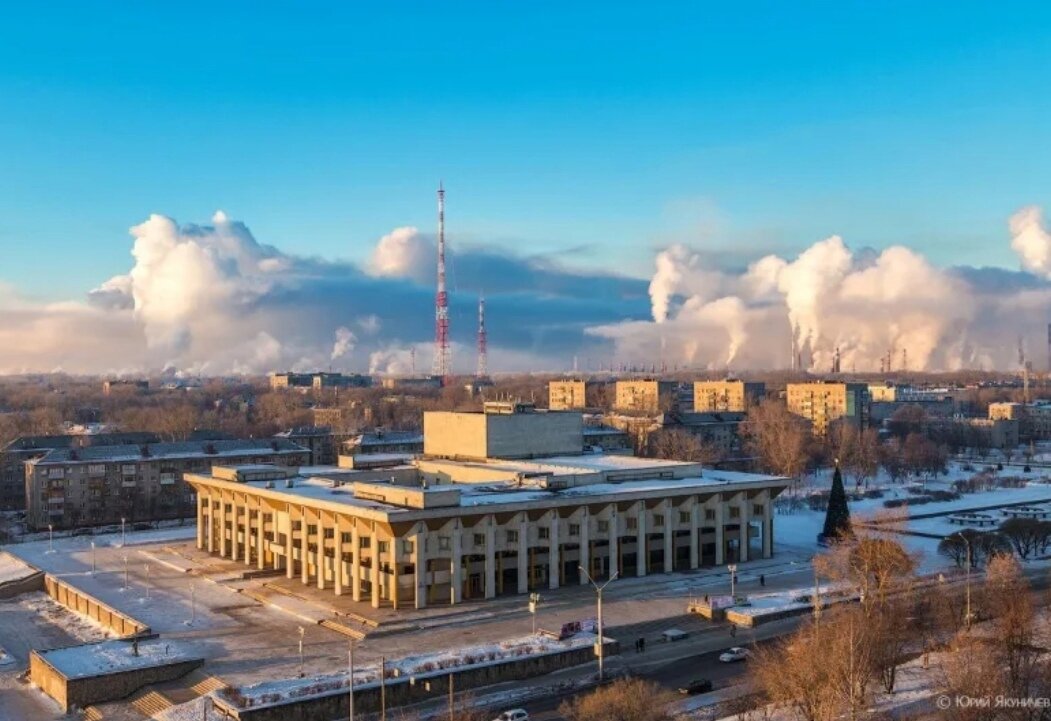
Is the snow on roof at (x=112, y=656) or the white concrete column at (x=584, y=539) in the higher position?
the white concrete column at (x=584, y=539)

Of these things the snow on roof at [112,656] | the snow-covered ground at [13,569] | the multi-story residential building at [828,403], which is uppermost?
the multi-story residential building at [828,403]

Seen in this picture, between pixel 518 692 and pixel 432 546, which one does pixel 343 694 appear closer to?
pixel 518 692

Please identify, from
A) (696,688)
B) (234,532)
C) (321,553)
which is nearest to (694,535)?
(321,553)

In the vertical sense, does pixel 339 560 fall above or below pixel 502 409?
below

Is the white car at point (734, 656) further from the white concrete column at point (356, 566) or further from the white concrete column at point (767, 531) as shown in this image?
the white concrete column at point (767, 531)

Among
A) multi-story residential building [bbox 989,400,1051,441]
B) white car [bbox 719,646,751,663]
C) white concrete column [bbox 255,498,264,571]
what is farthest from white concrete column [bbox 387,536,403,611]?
multi-story residential building [bbox 989,400,1051,441]

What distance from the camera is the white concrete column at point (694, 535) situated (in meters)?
63.8

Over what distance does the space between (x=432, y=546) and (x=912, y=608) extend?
24.4m

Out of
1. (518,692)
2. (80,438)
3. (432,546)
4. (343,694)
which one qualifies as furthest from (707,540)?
(80,438)

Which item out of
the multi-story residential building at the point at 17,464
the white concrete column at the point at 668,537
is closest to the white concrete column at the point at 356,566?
the white concrete column at the point at 668,537

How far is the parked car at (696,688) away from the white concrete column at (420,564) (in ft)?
59.4

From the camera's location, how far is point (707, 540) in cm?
6506

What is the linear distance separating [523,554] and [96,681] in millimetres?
24407

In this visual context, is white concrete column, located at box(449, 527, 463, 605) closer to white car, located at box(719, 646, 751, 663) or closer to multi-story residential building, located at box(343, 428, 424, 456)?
white car, located at box(719, 646, 751, 663)
